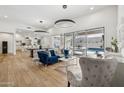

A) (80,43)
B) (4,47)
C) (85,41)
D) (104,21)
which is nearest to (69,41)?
(80,43)

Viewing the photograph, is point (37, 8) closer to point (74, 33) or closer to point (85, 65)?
point (74, 33)

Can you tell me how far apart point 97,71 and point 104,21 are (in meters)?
4.10

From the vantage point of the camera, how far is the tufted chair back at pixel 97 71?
199cm

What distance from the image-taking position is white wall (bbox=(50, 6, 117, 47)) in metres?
5.18

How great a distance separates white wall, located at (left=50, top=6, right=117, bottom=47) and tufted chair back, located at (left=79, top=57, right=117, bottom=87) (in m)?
3.53

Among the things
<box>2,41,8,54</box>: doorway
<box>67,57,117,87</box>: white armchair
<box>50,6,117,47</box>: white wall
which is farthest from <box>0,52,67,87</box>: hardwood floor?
<box>2,41,8,54</box>: doorway

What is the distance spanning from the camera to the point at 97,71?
2041 mm

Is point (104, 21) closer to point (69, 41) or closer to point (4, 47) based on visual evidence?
point (69, 41)

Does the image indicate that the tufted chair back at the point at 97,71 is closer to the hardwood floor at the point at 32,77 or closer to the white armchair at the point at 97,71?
the white armchair at the point at 97,71

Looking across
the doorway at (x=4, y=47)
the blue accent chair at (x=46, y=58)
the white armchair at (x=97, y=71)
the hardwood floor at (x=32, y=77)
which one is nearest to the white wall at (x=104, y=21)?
the blue accent chair at (x=46, y=58)

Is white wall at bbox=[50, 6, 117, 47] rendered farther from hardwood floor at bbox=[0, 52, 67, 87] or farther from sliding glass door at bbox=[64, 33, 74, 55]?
hardwood floor at bbox=[0, 52, 67, 87]

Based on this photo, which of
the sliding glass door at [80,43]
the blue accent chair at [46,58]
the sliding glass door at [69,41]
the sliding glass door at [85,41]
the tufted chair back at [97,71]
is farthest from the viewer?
the sliding glass door at [69,41]

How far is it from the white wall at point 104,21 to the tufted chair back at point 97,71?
353 centimetres
